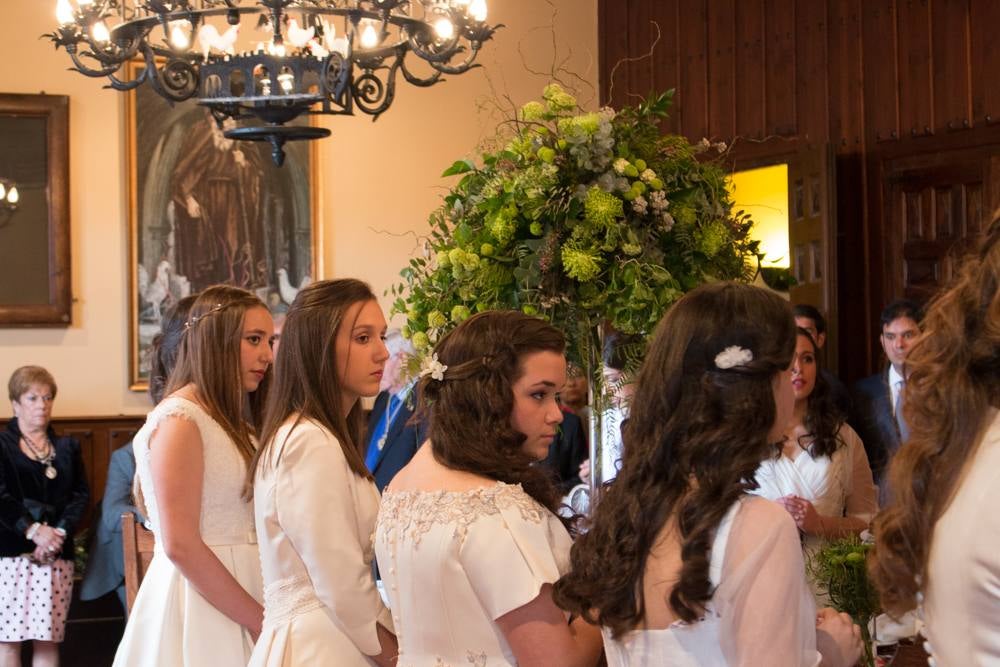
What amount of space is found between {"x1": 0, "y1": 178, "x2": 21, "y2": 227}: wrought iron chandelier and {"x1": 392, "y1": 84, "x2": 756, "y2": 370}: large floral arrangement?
640cm

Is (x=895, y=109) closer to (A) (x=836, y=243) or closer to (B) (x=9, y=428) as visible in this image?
(A) (x=836, y=243)

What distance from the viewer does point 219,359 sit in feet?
11.2

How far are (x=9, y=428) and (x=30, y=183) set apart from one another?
1872mm

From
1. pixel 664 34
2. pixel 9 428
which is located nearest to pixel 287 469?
pixel 9 428

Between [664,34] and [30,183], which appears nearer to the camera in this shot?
[30,183]

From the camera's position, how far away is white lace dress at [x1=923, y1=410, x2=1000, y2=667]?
1.48m

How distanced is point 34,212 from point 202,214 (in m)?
1.13

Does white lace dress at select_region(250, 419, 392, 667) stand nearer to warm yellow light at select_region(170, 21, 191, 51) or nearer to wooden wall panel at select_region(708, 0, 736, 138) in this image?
warm yellow light at select_region(170, 21, 191, 51)

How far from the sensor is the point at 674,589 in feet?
5.85

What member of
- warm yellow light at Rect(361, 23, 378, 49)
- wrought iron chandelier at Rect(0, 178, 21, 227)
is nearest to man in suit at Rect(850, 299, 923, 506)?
warm yellow light at Rect(361, 23, 378, 49)

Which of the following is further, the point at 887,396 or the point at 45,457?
the point at 45,457

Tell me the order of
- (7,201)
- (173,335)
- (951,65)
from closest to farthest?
(173,335)
(951,65)
(7,201)

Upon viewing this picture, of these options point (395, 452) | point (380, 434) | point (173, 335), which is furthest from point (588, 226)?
point (380, 434)

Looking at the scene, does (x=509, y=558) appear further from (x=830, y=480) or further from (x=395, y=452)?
(x=395, y=452)
